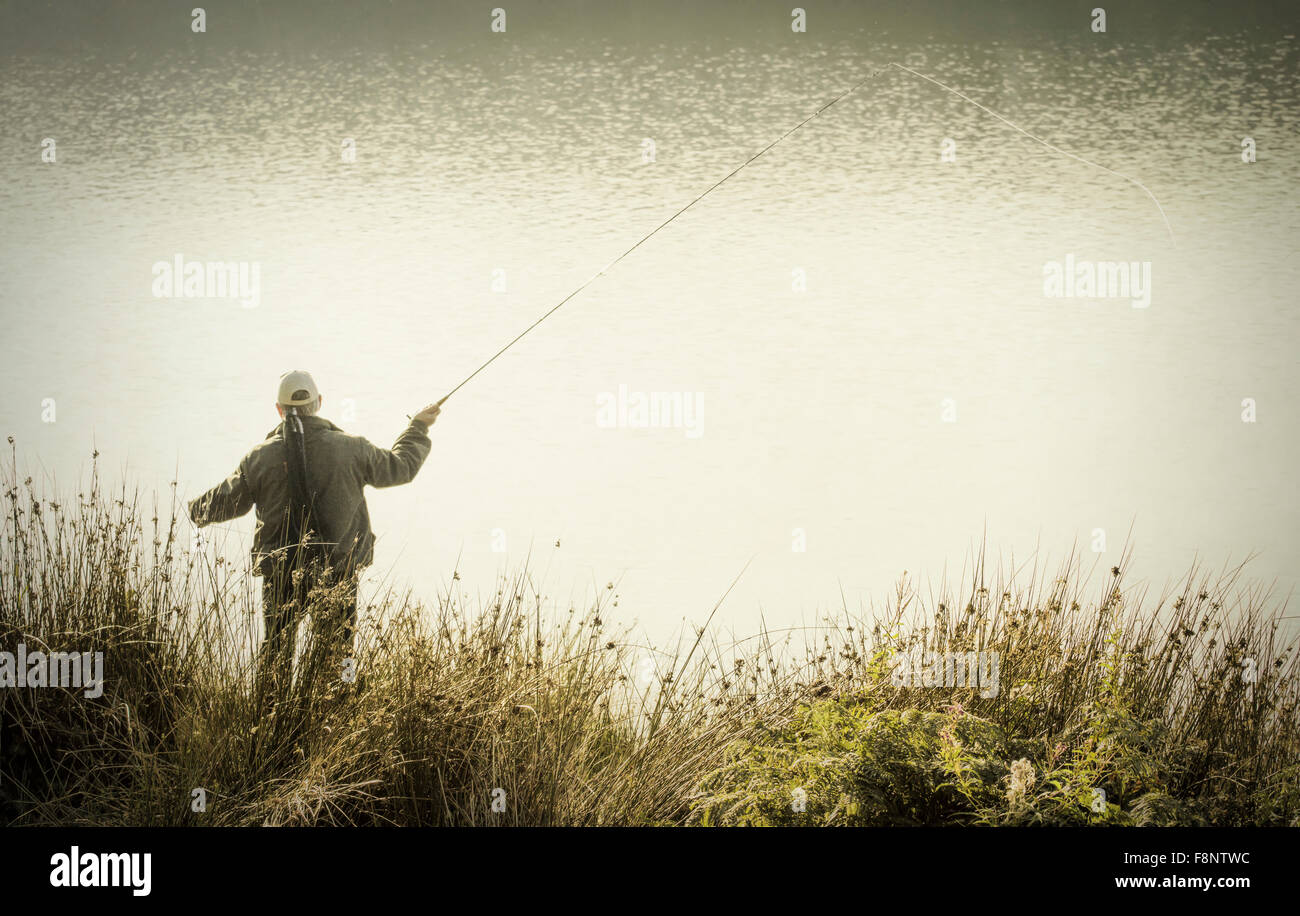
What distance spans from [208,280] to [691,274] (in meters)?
2.52

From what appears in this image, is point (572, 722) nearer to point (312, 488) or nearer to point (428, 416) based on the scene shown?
point (312, 488)

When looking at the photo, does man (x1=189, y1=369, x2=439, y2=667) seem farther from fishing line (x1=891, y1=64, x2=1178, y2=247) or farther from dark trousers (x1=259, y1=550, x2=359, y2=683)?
fishing line (x1=891, y1=64, x2=1178, y2=247)

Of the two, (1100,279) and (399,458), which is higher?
(1100,279)

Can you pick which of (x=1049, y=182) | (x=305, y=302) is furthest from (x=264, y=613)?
(x=1049, y=182)

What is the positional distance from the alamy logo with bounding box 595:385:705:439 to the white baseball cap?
224cm

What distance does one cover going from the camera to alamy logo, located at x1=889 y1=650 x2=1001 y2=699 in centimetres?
355

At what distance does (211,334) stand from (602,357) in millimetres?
2008

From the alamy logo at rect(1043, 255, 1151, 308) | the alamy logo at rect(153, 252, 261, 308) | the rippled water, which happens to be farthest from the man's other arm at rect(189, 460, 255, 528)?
the alamy logo at rect(1043, 255, 1151, 308)

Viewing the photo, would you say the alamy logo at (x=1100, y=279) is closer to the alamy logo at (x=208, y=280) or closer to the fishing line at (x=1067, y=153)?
the fishing line at (x=1067, y=153)

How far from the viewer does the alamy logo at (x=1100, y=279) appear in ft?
20.7

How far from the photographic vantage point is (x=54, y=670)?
3.45m

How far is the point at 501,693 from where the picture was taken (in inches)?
133
